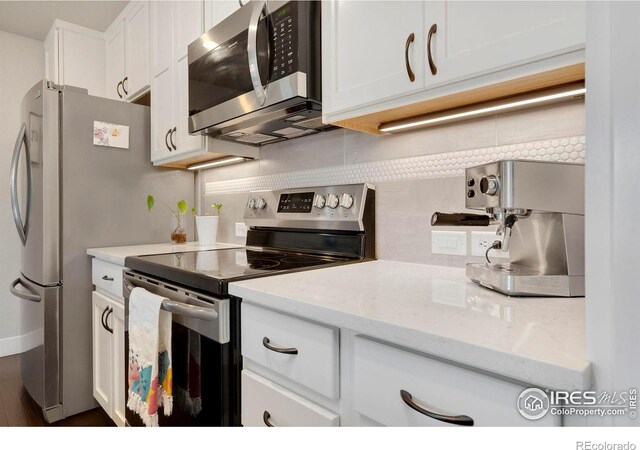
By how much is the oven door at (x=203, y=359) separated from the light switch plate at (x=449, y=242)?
714 mm

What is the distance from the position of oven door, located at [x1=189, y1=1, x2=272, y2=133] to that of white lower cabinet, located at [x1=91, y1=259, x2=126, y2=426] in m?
0.85

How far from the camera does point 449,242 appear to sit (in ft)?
4.14

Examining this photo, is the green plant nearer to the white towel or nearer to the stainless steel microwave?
the stainless steel microwave

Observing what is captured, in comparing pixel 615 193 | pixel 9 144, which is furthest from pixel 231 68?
pixel 9 144

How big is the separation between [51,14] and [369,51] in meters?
2.73

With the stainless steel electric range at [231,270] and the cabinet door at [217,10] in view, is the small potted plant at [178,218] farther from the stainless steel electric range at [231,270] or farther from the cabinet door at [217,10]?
the cabinet door at [217,10]

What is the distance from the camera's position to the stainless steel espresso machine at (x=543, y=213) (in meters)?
0.79

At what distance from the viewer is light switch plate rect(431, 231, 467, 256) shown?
1240 millimetres

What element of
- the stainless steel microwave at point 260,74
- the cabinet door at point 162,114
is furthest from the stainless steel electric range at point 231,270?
the cabinet door at point 162,114

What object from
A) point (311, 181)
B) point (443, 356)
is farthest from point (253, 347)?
point (311, 181)

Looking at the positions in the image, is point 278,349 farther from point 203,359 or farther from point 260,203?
point 260,203

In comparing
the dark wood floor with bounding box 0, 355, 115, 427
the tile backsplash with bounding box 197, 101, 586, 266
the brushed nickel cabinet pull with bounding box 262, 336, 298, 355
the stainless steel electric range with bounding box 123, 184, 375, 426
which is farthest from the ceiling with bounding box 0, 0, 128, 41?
the brushed nickel cabinet pull with bounding box 262, 336, 298, 355
